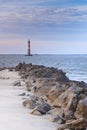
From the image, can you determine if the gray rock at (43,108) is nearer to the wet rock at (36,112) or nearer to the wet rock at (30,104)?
the wet rock at (36,112)

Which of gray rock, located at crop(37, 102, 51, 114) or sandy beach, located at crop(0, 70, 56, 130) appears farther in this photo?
gray rock, located at crop(37, 102, 51, 114)

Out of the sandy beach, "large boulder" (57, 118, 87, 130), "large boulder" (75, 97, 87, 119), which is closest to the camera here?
"large boulder" (57, 118, 87, 130)

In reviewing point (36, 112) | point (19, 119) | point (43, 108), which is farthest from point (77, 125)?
point (43, 108)

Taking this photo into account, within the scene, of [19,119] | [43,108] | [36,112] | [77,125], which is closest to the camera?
[77,125]

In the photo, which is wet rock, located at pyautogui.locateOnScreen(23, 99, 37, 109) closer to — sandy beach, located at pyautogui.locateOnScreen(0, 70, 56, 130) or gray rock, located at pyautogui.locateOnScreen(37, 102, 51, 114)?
sandy beach, located at pyautogui.locateOnScreen(0, 70, 56, 130)

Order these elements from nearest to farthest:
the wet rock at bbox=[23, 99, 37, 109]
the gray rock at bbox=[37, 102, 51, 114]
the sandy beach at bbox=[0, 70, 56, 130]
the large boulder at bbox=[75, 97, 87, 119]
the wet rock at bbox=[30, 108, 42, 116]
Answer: the sandy beach at bbox=[0, 70, 56, 130], the large boulder at bbox=[75, 97, 87, 119], the wet rock at bbox=[30, 108, 42, 116], the gray rock at bbox=[37, 102, 51, 114], the wet rock at bbox=[23, 99, 37, 109]

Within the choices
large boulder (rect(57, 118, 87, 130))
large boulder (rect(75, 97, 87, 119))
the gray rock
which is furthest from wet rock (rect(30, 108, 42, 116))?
large boulder (rect(57, 118, 87, 130))

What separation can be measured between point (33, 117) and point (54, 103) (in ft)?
5.77

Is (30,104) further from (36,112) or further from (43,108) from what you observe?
(36,112)

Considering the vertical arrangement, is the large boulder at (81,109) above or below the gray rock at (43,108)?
above

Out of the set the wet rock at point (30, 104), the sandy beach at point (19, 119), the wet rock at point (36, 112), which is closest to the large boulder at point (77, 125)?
the sandy beach at point (19, 119)

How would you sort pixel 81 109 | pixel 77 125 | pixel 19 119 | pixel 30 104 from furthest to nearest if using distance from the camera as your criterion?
pixel 30 104 < pixel 19 119 < pixel 81 109 < pixel 77 125

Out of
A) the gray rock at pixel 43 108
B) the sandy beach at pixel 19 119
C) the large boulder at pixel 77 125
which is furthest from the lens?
the gray rock at pixel 43 108

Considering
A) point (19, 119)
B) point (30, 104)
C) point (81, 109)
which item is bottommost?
point (19, 119)
